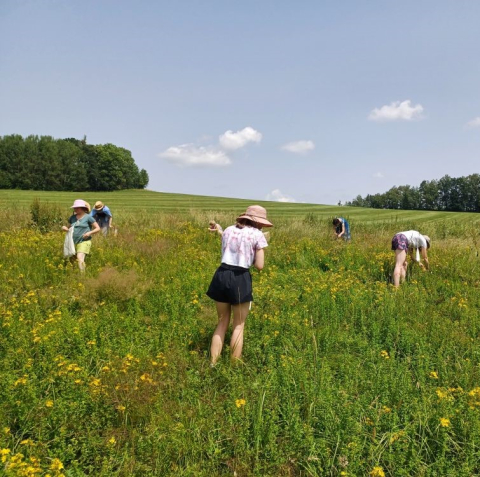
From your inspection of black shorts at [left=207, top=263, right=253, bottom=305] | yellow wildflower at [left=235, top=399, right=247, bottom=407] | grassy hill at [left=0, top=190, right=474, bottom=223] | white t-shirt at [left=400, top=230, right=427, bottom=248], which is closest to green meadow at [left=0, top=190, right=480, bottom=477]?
yellow wildflower at [left=235, top=399, right=247, bottom=407]

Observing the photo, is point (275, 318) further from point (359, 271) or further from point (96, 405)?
point (359, 271)

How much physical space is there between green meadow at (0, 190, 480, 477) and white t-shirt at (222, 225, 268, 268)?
109 cm

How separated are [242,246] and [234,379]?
1.36 m

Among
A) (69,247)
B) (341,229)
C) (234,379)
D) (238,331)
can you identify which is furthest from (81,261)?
(341,229)

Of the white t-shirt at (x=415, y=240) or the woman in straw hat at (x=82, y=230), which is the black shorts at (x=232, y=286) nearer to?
the woman in straw hat at (x=82, y=230)

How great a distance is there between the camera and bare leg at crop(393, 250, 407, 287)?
6907 millimetres

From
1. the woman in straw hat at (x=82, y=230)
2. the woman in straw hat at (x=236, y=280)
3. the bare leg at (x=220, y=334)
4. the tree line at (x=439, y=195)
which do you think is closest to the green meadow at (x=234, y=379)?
the bare leg at (x=220, y=334)

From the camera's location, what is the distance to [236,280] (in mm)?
3768

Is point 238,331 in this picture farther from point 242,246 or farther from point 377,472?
point 377,472

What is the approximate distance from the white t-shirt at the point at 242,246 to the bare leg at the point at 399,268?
4.15m

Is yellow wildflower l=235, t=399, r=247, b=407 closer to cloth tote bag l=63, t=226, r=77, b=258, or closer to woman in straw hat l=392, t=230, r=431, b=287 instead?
woman in straw hat l=392, t=230, r=431, b=287

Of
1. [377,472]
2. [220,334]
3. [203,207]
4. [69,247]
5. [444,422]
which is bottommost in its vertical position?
[377,472]

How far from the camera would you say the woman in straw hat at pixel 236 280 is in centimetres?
377

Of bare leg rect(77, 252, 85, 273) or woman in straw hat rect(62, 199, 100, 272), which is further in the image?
woman in straw hat rect(62, 199, 100, 272)
